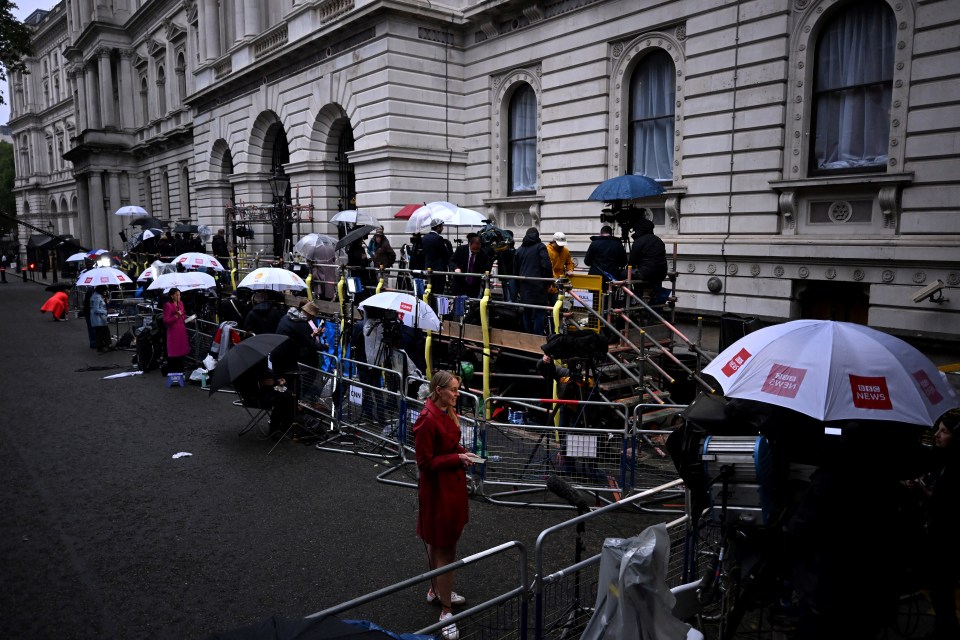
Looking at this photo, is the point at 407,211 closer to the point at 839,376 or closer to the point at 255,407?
the point at 255,407

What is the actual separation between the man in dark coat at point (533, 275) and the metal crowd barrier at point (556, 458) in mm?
3122

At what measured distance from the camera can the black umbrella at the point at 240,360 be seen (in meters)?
8.77

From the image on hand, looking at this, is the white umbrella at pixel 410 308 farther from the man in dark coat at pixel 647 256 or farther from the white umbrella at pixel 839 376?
the white umbrella at pixel 839 376

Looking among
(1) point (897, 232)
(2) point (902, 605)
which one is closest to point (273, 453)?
(2) point (902, 605)

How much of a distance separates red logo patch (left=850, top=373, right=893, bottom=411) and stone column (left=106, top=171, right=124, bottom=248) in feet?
176

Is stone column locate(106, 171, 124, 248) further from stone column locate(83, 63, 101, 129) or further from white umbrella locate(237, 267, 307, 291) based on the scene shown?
white umbrella locate(237, 267, 307, 291)

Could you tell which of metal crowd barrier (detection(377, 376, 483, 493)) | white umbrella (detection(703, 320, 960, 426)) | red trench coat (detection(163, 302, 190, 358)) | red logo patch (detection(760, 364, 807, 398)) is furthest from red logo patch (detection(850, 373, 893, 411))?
red trench coat (detection(163, 302, 190, 358))

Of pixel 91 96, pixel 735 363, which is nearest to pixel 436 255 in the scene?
pixel 735 363

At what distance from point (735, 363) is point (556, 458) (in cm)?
352

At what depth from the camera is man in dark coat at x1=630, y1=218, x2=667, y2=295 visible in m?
10.4

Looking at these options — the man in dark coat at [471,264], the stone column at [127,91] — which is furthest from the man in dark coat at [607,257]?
the stone column at [127,91]

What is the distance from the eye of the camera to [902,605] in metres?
5.04

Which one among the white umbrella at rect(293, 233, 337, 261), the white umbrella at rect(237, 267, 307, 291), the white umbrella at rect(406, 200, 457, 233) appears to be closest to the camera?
the white umbrella at rect(237, 267, 307, 291)

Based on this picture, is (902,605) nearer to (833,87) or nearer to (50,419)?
(833,87)
